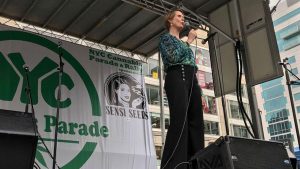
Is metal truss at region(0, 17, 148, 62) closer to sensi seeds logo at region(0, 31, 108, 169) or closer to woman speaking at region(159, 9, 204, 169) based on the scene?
sensi seeds logo at region(0, 31, 108, 169)

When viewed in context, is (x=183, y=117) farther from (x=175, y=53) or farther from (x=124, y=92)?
(x=124, y=92)

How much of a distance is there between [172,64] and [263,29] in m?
2.95

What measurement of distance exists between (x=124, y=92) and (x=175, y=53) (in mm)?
3544

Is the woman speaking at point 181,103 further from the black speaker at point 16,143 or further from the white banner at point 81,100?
the white banner at point 81,100

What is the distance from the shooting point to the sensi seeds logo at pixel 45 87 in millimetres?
4680

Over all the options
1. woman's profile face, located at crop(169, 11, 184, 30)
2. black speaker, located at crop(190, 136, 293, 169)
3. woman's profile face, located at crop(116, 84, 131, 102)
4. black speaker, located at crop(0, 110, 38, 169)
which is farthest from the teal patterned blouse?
woman's profile face, located at crop(116, 84, 131, 102)

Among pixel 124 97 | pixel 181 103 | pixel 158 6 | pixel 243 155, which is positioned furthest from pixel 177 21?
pixel 124 97

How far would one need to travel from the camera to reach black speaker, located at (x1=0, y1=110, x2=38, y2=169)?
176 centimetres

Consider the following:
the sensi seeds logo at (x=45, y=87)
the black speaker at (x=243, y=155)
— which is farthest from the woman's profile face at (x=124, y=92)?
the black speaker at (x=243, y=155)

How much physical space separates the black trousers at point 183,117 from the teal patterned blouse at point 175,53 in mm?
38

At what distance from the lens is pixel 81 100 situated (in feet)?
17.3

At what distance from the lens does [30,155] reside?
5.95 feet

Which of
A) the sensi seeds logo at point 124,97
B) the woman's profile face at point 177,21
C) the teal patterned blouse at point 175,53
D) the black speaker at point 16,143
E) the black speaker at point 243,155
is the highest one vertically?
the sensi seeds logo at point 124,97

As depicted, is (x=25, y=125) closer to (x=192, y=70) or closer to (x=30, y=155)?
(x=30, y=155)
